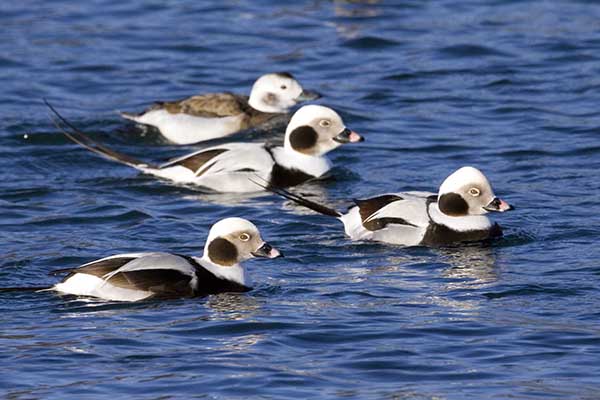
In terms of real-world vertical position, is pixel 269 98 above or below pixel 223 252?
above

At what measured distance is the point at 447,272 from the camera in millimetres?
10523

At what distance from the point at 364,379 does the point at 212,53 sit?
1129 centimetres

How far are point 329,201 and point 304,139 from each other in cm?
96

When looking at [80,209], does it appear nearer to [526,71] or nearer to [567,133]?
[567,133]

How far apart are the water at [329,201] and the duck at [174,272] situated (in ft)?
0.31

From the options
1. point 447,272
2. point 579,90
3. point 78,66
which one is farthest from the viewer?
point 78,66

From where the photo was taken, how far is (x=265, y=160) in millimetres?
13578

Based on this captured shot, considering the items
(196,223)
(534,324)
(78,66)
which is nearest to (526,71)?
(78,66)

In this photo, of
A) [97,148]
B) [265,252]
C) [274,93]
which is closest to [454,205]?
[265,252]

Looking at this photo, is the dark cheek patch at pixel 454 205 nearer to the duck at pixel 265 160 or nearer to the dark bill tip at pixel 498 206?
the dark bill tip at pixel 498 206

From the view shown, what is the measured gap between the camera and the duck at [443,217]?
37.1 ft

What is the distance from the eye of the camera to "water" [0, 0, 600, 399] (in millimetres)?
8414

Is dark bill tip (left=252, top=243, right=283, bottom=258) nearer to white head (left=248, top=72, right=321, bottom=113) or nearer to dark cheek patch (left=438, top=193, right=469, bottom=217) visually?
dark cheek patch (left=438, top=193, right=469, bottom=217)

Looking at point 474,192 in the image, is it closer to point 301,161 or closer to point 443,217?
point 443,217
